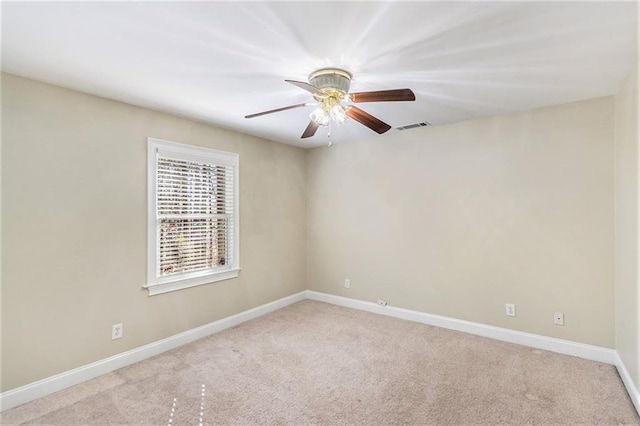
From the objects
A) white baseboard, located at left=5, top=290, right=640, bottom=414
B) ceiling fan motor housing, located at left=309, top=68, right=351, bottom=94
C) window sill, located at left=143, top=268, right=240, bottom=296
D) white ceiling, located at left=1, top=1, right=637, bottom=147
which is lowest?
white baseboard, located at left=5, top=290, right=640, bottom=414

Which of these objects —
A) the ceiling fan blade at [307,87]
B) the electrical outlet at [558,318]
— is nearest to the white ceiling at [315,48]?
the ceiling fan blade at [307,87]

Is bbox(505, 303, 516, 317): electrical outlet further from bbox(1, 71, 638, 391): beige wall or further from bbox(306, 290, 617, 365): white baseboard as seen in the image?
bbox(306, 290, 617, 365): white baseboard

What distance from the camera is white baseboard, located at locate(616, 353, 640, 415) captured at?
6.98 feet

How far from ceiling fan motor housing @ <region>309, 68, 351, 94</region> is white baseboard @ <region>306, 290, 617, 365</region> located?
2.86 m

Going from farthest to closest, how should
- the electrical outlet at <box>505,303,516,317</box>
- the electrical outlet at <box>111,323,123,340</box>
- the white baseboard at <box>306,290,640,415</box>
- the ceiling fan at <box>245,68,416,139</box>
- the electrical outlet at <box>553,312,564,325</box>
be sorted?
1. the electrical outlet at <box>505,303,516,317</box>
2. the electrical outlet at <box>553,312,564,325</box>
3. the electrical outlet at <box>111,323,123,340</box>
4. the white baseboard at <box>306,290,640,415</box>
5. the ceiling fan at <box>245,68,416,139</box>

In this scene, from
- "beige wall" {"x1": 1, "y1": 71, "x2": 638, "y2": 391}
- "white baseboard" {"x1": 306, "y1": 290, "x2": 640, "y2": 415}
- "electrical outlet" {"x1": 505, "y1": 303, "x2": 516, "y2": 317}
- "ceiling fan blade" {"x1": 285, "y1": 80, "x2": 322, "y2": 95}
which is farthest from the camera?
"electrical outlet" {"x1": 505, "y1": 303, "x2": 516, "y2": 317}

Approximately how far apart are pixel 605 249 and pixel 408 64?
244 centimetres

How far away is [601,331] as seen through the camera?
2.83m

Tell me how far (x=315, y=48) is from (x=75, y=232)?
2.36 metres

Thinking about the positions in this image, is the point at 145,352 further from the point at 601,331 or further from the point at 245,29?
the point at 601,331

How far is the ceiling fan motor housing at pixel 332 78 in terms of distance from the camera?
2.20 meters

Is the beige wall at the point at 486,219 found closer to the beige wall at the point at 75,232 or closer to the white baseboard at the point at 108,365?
the white baseboard at the point at 108,365

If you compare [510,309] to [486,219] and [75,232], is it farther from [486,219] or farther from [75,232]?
[75,232]

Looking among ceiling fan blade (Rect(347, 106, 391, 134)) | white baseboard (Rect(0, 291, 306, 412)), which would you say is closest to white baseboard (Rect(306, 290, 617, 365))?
white baseboard (Rect(0, 291, 306, 412))
